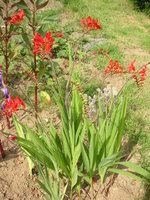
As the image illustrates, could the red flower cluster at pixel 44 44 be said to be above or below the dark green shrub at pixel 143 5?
above

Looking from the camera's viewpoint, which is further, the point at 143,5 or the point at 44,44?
the point at 143,5

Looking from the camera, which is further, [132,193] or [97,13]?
[97,13]

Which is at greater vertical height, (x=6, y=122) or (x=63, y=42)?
(x=63, y=42)

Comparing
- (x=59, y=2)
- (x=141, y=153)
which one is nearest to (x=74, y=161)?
(x=141, y=153)

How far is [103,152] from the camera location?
162 centimetres

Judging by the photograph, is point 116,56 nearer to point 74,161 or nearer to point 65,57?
point 65,57

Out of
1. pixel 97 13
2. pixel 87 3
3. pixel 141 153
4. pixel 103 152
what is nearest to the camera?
pixel 103 152

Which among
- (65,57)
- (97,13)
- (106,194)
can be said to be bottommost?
(106,194)

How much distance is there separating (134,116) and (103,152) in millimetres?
1132

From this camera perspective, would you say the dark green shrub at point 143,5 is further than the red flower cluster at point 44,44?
Yes

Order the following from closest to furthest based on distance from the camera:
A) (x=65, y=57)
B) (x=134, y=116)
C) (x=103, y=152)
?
(x=103, y=152), (x=134, y=116), (x=65, y=57)

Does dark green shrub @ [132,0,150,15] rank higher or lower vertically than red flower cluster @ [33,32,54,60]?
lower

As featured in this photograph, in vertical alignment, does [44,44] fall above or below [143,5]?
above

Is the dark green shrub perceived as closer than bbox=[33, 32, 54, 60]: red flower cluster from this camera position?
No
